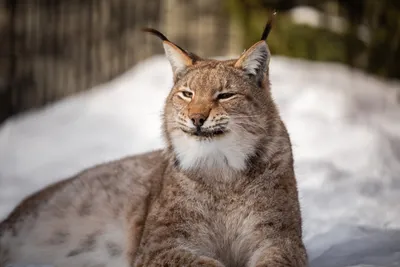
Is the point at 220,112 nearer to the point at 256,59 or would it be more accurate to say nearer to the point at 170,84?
the point at 256,59

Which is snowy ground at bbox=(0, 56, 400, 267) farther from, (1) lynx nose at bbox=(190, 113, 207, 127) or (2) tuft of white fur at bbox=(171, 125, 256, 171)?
(1) lynx nose at bbox=(190, 113, 207, 127)

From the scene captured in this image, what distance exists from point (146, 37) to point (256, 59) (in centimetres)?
604

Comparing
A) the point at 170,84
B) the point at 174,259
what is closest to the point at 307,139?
the point at 170,84

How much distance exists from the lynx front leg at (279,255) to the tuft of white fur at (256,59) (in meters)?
0.79

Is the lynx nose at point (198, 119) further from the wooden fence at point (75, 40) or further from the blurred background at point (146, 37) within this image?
the wooden fence at point (75, 40)

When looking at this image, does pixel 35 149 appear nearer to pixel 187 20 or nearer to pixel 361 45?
pixel 187 20

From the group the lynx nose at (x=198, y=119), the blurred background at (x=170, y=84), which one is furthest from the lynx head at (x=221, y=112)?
the blurred background at (x=170, y=84)

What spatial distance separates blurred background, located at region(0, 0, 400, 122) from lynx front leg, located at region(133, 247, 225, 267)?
5469mm

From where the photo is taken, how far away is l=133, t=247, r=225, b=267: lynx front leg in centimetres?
373

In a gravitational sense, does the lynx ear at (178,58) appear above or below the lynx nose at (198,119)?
above

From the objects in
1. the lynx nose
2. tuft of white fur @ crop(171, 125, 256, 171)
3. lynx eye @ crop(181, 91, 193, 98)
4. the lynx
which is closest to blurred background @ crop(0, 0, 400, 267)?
the lynx

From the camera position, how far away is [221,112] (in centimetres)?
382

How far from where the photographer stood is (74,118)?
8.62 m

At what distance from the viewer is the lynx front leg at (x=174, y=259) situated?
3732 millimetres
